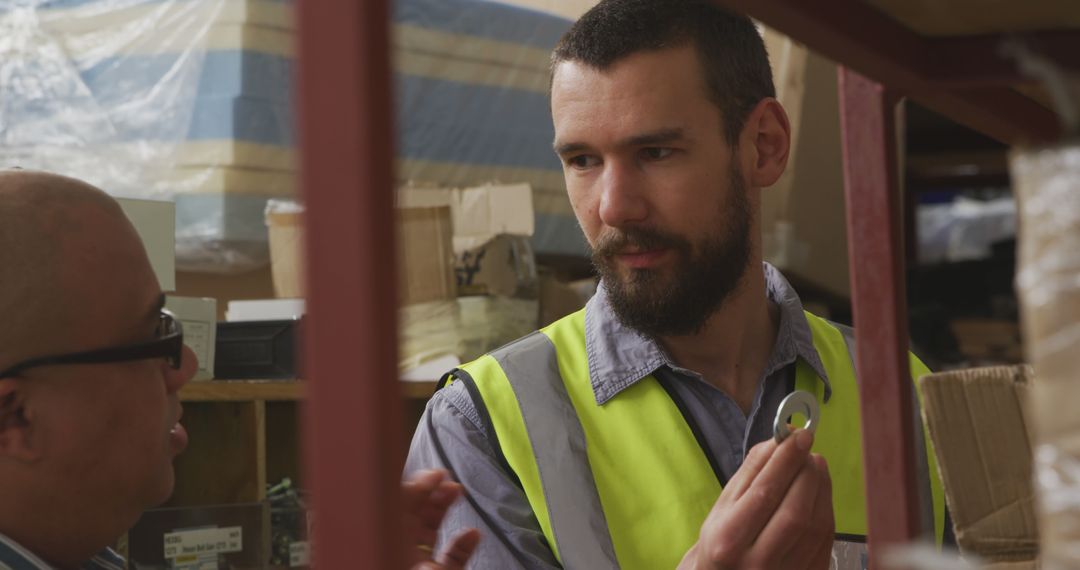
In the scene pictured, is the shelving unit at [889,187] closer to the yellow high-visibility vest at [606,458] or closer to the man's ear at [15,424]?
the yellow high-visibility vest at [606,458]

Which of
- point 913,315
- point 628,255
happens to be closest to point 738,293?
point 628,255

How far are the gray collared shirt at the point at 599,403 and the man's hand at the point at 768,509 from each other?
37cm

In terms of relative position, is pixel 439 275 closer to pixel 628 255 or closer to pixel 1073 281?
pixel 628 255

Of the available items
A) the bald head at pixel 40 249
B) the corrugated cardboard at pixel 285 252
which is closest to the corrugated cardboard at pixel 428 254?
the corrugated cardboard at pixel 285 252

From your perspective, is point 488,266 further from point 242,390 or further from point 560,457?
point 560,457

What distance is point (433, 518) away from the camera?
4.25 feet

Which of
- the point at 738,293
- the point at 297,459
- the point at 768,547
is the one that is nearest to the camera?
the point at 768,547

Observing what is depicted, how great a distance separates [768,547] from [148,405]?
791 mm

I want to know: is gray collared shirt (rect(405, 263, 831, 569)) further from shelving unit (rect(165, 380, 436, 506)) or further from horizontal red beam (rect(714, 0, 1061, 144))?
shelving unit (rect(165, 380, 436, 506))

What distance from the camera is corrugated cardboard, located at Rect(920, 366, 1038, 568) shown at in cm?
121

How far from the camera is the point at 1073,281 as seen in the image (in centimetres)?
61

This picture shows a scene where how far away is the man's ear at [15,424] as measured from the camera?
1562mm

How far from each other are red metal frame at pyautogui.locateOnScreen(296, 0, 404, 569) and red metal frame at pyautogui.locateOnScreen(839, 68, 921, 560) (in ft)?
1.46

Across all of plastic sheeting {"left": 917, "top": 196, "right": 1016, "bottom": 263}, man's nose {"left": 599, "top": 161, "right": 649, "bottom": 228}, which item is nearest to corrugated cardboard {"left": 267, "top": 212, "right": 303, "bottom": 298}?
man's nose {"left": 599, "top": 161, "right": 649, "bottom": 228}
